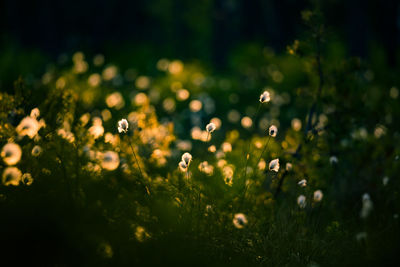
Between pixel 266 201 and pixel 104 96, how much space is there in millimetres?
4152

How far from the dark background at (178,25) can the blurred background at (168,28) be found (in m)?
0.02

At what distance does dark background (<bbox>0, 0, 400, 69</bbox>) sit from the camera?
9.28 m

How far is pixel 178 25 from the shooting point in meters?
19.3

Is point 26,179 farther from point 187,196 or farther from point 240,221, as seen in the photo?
point 240,221

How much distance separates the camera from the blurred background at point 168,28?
27.0ft

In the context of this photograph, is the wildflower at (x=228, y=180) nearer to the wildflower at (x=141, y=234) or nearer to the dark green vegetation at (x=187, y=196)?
the dark green vegetation at (x=187, y=196)

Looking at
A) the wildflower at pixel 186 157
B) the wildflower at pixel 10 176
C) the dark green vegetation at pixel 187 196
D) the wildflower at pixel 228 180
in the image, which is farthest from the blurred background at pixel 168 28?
the wildflower at pixel 228 180

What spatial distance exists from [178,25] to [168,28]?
2.99 m

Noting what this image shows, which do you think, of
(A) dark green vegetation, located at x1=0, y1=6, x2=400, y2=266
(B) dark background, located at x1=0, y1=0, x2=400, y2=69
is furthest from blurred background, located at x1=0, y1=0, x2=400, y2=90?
(A) dark green vegetation, located at x1=0, y1=6, x2=400, y2=266

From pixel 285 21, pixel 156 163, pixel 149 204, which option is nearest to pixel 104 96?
pixel 156 163

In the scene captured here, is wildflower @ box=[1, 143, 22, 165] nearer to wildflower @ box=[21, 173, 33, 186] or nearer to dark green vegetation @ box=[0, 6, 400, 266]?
dark green vegetation @ box=[0, 6, 400, 266]

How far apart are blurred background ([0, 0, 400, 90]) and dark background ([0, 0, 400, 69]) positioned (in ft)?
0.08

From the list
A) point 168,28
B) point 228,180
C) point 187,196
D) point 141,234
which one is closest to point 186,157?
point 187,196

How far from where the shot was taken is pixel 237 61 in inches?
352
